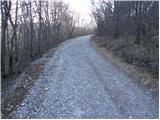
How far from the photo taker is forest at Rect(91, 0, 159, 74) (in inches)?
600

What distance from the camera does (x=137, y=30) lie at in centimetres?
2088

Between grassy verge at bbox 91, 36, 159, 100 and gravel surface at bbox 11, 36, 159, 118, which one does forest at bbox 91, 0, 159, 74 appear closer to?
grassy verge at bbox 91, 36, 159, 100

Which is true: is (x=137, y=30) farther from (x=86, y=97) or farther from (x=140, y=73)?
(x=86, y=97)

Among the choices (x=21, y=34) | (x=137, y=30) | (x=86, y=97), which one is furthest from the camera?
(x=21, y=34)

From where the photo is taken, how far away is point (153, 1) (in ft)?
59.7

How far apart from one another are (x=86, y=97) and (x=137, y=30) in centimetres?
1277

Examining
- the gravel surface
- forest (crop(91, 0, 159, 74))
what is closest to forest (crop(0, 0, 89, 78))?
the gravel surface

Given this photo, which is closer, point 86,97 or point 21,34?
point 86,97

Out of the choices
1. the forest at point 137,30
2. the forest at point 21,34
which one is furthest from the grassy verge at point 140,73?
the forest at point 21,34

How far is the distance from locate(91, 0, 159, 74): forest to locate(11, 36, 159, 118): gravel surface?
2530mm

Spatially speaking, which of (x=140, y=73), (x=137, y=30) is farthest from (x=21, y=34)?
(x=140, y=73)

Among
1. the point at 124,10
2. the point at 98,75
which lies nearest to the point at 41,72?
the point at 98,75

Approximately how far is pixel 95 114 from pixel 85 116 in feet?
1.14

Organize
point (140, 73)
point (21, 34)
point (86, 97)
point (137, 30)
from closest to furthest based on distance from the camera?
point (86, 97)
point (140, 73)
point (137, 30)
point (21, 34)
